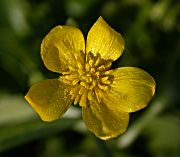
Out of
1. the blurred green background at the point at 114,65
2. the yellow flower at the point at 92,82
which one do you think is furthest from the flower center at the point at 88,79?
the blurred green background at the point at 114,65

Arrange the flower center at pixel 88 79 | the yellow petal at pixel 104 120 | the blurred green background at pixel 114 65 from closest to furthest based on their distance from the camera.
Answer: the yellow petal at pixel 104 120 < the flower center at pixel 88 79 < the blurred green background at pixel 114 65

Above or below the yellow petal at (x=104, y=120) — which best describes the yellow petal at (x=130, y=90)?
above

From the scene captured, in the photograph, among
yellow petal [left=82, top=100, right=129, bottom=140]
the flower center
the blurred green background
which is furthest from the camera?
the blurred green background

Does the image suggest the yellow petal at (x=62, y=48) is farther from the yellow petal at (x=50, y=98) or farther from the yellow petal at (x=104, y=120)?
the yellow petal at (x=104, y=120)

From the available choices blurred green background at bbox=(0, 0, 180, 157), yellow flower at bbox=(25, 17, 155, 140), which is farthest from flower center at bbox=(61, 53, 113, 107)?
blurred green background at bbox=(0, 0, 180, 157)

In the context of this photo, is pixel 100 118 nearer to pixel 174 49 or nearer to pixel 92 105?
pixel 92 105

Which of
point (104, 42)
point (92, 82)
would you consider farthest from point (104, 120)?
point (104, 42)

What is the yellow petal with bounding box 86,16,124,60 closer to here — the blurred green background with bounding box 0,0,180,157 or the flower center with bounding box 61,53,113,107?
the flower center with bounding box 61,53,113,107
